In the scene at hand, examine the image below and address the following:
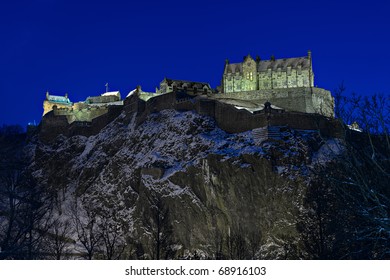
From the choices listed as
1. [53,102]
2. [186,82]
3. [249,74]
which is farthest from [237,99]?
[53,102]

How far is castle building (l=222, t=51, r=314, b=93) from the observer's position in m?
72.0

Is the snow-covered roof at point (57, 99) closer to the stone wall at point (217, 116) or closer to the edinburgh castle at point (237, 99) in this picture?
the edinburgh castle at point (237, 99)

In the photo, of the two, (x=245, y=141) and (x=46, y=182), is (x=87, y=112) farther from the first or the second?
(x=245, y=141)

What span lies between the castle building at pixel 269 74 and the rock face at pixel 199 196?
17.4 metres

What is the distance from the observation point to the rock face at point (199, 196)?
4134cm

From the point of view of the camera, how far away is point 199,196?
4672cm

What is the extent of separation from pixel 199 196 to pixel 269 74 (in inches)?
1256

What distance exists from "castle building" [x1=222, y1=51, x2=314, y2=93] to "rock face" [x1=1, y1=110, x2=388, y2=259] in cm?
1745

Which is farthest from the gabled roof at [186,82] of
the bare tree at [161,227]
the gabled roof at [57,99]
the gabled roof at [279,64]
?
the bare tree at [161,227]

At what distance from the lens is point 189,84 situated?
83.6m

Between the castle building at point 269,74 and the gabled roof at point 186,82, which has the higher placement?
the gabled roof at point 186,82

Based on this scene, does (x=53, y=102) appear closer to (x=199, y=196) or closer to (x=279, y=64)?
(x=279, y=64)

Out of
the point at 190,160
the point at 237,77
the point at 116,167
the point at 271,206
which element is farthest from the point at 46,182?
the point at 271,206
